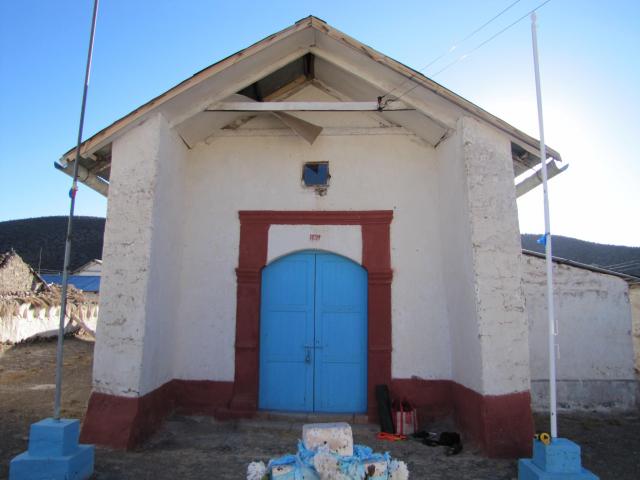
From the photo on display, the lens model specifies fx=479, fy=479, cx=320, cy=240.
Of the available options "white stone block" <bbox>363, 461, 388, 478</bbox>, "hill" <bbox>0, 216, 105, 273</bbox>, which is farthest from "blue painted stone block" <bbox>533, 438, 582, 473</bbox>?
"hill" <bbox>0, 216, 105, 273</bbox>

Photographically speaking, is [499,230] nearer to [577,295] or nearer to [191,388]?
[577,295]

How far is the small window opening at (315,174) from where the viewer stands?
702 centimetres

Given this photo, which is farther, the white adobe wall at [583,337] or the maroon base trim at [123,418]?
the white adobe wall at [583,337]

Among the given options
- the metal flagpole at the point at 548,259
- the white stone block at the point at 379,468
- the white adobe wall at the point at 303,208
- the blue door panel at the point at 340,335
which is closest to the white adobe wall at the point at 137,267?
the white adobe wall at the point at 303,208

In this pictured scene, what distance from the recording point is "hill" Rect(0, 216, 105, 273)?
43688 millimetres

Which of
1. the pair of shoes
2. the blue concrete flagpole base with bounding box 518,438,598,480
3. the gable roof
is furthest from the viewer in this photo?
the gable roof

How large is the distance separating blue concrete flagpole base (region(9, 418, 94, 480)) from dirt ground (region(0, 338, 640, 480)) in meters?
0.39

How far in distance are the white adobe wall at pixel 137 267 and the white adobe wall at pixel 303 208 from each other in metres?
0.58

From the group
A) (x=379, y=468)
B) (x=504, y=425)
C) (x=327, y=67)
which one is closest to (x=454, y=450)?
(x=504, y=425)

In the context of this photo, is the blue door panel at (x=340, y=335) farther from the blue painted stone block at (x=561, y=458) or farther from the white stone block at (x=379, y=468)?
the white stone block at (x=379, y=468)

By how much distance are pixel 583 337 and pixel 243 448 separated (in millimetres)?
5693

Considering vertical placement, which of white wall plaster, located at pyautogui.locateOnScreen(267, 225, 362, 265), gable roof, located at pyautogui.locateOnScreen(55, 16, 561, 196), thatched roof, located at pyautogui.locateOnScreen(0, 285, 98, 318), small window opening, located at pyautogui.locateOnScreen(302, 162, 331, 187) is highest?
gable roof, located at pyautogui.locateOnScreen(55, 16, 561, 196)

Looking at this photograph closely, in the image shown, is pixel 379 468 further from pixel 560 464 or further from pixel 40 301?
pixel 40 301

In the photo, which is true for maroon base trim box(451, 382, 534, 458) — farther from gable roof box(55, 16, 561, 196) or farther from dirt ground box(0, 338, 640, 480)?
gable roof box(55, 16, 561, 196)
